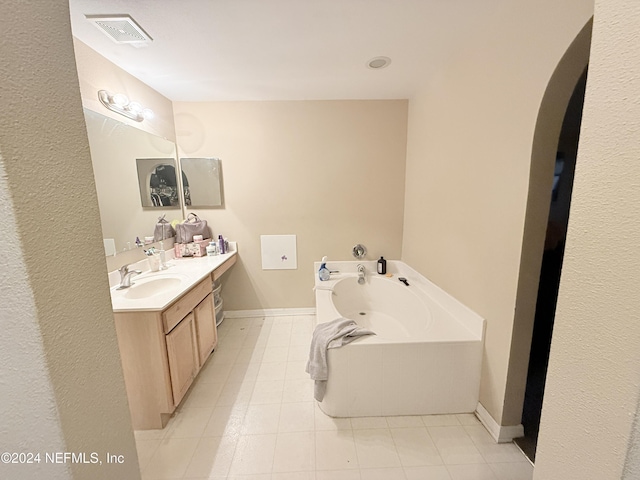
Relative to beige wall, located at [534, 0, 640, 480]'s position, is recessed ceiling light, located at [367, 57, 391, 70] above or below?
above

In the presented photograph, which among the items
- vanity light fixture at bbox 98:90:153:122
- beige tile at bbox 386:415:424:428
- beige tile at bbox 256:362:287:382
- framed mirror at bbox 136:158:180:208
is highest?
vanity light fixture at bbox 98:90:153:122

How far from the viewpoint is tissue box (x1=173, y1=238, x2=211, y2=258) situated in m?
2.46

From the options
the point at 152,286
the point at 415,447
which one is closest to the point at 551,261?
the point at 415,447

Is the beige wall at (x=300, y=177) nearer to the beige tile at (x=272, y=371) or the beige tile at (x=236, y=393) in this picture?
the beige tile at (x=272, y=371)

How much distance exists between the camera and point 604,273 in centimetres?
47

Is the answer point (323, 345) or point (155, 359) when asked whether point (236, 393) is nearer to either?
point (155, 359)

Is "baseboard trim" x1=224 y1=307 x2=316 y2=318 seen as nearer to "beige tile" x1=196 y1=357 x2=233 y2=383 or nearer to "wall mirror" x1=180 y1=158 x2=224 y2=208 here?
"beige tile" x1=196 y1=357 x2=233 y2=383

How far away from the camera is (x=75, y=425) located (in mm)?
476

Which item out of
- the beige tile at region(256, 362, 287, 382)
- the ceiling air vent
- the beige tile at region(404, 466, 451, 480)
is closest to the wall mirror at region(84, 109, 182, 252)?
the ceiling air vent

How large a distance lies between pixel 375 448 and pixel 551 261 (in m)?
1.57

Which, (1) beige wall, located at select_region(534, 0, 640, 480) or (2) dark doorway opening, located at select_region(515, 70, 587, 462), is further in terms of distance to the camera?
(2) dark doorway opening, located at select_region(515, 70, 587, 462)

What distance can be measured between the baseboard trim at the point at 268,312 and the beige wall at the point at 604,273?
2.47 metres

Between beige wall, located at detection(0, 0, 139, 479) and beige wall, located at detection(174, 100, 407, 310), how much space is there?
215 cm

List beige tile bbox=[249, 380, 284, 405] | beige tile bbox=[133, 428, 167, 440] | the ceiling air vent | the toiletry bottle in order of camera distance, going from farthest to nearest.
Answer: the toiletry bottle → beige tile bbox=[249, 380, 284, 405] → beige tile bbox=[133, 428, 167, 440] → the ceiling air vent
